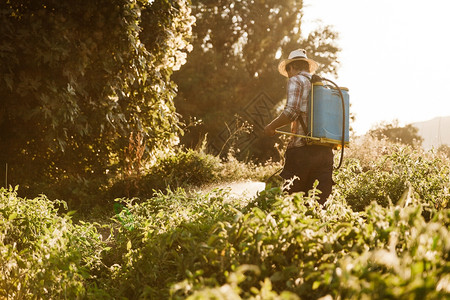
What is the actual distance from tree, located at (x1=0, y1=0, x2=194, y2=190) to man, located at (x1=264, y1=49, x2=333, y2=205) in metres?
3.15

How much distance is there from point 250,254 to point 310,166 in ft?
9.05

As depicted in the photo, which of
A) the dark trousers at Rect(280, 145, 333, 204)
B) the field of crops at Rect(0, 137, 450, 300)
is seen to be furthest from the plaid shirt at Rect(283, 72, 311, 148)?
the field of crops at Rect(0, 137, 450, 300)

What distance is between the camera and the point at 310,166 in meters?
4.44

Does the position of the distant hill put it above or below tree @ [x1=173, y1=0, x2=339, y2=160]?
below

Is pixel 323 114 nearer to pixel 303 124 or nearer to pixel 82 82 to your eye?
pixel 303 124

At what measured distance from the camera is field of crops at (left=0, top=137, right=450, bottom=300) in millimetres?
1381

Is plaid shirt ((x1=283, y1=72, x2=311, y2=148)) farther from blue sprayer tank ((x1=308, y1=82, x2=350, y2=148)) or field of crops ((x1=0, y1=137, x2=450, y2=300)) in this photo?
field of crops ((x1=0, y1=137, x2=450, y2=300))

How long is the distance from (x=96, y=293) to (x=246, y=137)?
17.7 meters

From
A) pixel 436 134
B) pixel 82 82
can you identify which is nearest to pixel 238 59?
pixel 436 134

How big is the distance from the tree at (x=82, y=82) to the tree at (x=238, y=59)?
1182cm

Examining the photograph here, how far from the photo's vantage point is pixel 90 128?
6.49 meters

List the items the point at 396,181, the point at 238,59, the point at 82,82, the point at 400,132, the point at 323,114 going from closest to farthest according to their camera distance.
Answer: the point at 323,114 → the point at 396,181 → the point at 82,82 → the point at 238,59 → the point at 400,132

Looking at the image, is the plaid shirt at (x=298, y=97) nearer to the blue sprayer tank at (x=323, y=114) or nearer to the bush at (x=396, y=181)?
the blue sprayer tank at (x=323, y=114)

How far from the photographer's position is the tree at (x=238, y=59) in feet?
67.1
